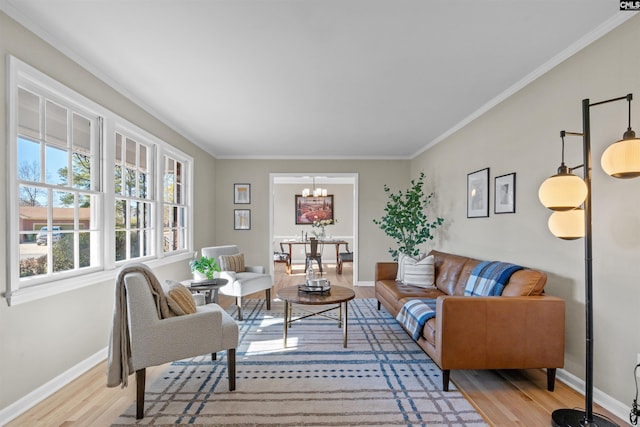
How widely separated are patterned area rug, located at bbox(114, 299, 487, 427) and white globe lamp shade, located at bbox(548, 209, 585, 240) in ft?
4.23

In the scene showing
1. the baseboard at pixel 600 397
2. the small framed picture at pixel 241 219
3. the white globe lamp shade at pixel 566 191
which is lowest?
the baseboard at pixel 600 397

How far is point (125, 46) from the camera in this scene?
2.42 meters

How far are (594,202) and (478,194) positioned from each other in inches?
62.1

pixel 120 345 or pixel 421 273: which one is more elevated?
pixel 421 273

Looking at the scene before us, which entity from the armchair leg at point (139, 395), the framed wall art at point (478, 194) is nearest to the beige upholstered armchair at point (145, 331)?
the armchair leg at point (139, 395)

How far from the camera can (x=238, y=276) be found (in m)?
4.41

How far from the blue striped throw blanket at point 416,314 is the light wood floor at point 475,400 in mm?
444

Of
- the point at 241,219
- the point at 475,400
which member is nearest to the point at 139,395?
the point at 475,400

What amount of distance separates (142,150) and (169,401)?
2.75 meters

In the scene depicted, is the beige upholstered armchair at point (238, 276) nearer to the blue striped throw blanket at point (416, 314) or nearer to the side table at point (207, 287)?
the side table at point (207, 287)

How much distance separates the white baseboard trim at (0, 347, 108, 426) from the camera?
201 cm

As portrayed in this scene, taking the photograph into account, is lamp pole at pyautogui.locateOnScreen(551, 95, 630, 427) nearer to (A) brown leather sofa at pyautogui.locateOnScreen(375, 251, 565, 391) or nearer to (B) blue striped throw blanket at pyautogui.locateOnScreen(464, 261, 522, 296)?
(A) brown leather sofa at pyautogui.locateOnScreen(375, 251, 565, 391)

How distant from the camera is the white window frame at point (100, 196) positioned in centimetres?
204

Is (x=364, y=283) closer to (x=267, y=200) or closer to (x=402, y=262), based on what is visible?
(x=402, y=262)
